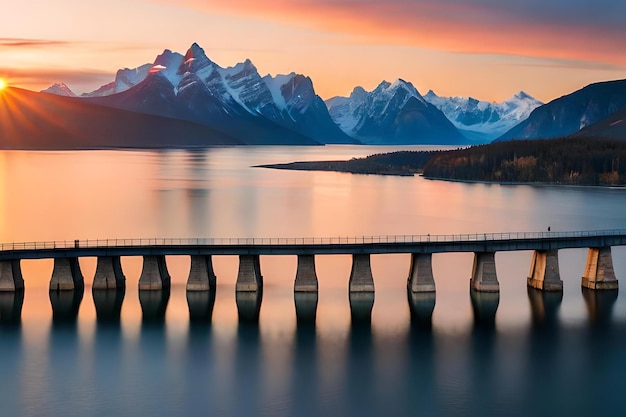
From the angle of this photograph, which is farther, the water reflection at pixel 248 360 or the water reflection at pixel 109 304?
the water reflection at pixel 109 304

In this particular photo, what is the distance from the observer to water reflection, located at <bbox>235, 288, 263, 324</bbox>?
51688 mm

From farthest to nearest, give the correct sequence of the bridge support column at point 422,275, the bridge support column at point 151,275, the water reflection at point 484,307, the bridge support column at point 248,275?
the bridge support column at point 151,275 → the bridge support column at point 422,275 → the bridge support column at point 248,275 → the water reflection at point 484,307

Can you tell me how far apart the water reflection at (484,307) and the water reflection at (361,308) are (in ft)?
20.0

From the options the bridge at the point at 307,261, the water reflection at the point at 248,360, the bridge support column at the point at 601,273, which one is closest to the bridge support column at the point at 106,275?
the bridge at the point at 307,261

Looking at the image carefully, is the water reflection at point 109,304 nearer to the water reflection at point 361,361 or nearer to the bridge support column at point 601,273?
the water reflection at point 361,361

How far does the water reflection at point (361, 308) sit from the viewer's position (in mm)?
51156

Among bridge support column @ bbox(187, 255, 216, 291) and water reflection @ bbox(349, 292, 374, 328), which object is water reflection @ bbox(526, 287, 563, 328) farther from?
bridge support column @ bbox(187, 255, 216, 291)

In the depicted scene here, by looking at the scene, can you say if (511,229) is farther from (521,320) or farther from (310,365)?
(310,365)

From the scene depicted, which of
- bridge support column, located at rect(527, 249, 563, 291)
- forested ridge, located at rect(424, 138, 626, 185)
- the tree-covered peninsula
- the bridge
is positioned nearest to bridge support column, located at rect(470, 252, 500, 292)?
the bridge

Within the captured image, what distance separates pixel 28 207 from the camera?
112 metres

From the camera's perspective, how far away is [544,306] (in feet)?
181

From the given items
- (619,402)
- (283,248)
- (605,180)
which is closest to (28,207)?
(283,248)

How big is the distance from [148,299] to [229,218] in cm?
4954

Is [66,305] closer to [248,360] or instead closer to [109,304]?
[109,304]
